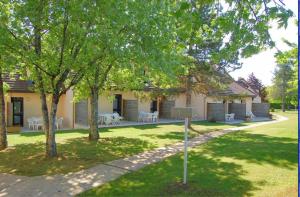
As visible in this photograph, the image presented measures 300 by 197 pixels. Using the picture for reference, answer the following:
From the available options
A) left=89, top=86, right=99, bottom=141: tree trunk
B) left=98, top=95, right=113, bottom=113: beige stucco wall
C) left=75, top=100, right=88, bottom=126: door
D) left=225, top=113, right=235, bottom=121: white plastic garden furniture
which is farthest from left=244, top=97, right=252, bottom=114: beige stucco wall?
left=89, top=86, right=99, bottom=141: tree trunk

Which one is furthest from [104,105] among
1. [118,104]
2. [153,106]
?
[153,106]

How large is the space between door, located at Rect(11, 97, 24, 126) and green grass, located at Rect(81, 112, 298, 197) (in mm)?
14534

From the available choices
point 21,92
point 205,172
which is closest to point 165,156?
point 205,172

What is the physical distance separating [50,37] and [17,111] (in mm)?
13711

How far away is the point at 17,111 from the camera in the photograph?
82.1ft

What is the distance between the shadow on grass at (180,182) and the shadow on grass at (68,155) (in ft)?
7.69

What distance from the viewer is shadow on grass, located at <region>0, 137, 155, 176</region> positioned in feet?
38.1

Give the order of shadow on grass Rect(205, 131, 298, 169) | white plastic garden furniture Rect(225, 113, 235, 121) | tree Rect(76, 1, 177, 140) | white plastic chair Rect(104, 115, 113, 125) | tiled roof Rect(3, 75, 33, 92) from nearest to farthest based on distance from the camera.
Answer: tree Rect(76, 1, 177, 140) → shadow on grass Rect(205, 131, 298, 169) → tiled roof Rect(3, 75, 33, 92) → white plastic chair Rect(104, 115, 113, 125) → white plastic garden furniture Rect(225, 113, 235, 121)

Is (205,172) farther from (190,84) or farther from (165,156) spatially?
(190,84)

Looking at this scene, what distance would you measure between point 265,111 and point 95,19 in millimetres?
37856

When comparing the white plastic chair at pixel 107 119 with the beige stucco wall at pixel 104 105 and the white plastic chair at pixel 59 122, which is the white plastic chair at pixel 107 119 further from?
the white plastic chair at pixel 59 122

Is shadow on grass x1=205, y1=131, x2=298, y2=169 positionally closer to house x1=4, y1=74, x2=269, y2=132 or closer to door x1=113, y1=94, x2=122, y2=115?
house x1=4, y1=74, x2=269, y2=132

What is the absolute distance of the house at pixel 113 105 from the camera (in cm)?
2452

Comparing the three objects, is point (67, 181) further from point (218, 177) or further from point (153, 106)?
point (153, 106)
